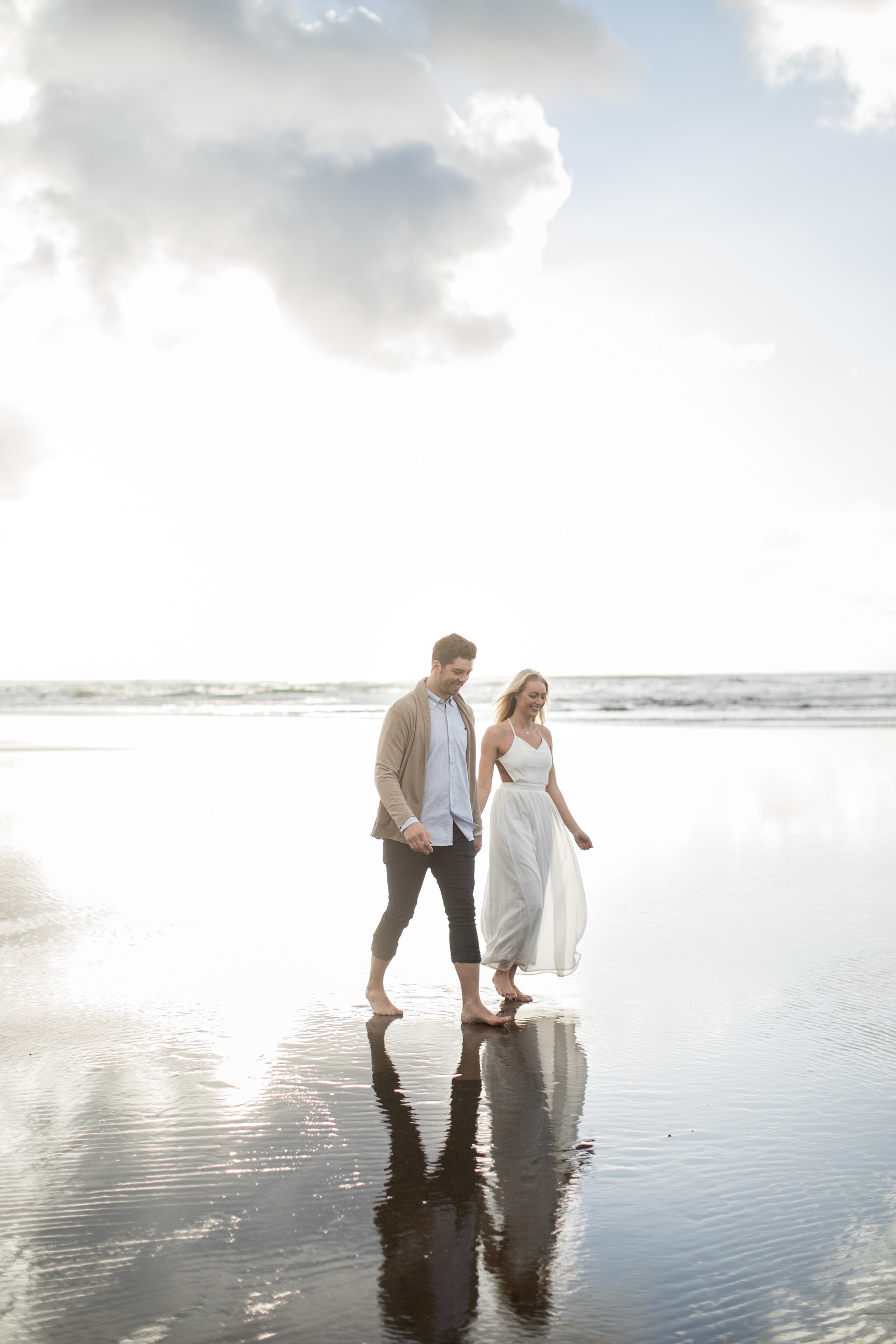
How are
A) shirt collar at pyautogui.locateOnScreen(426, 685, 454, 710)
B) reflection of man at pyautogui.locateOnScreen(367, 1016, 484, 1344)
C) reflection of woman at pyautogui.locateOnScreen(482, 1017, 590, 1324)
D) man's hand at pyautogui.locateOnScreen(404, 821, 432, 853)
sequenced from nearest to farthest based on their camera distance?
reflection of man at pyautogui.locateOnScreen(367, 1016, 484, 1344) → reflection of woman at pyautogui.locateOnScreen(482, 1017, 590, 1324) → man's hand at pyautogui.locateOnScreen(404, 821, 432, 853) → shirt collar at pyautogui.locateOnScreen(426, 685, 454, 710)

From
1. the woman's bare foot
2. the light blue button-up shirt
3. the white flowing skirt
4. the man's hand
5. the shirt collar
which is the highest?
the shirt collar

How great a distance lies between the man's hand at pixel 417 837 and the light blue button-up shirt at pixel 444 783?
0.71 ft

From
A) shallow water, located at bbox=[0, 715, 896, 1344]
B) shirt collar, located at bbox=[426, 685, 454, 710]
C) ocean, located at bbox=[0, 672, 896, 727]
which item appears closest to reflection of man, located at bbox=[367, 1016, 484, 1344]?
shallow water, located at bbox=[0, 715, 896, 1344]

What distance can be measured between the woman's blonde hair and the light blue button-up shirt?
0.63m

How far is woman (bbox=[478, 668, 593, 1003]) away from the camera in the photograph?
5.14 metres

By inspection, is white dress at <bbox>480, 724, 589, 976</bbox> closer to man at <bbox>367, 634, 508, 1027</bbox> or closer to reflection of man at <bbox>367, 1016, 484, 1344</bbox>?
man at <bbox>367, 634, 508, 1027</bbox>

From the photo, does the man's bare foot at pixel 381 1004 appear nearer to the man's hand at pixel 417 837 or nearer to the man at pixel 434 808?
the man at pixel 434 808

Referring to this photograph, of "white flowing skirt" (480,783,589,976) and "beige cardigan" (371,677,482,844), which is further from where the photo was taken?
"white flowing skirt" (480,783,589,976)

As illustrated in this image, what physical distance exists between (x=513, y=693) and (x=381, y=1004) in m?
1.76

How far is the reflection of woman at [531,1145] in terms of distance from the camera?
101 inches

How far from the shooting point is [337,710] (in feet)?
122

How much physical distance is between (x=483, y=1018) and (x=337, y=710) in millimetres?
32934

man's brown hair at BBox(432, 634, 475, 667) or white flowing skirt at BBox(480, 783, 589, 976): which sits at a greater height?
man's brown hair at BBox(432, 634, 475, 667)

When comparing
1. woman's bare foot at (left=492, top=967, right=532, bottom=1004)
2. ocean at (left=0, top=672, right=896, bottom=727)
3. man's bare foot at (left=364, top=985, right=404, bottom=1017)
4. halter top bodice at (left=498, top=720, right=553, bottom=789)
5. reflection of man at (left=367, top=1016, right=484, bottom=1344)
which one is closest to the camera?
reflection of man at (left=367, top=1016, right=484, bottom=1344)
